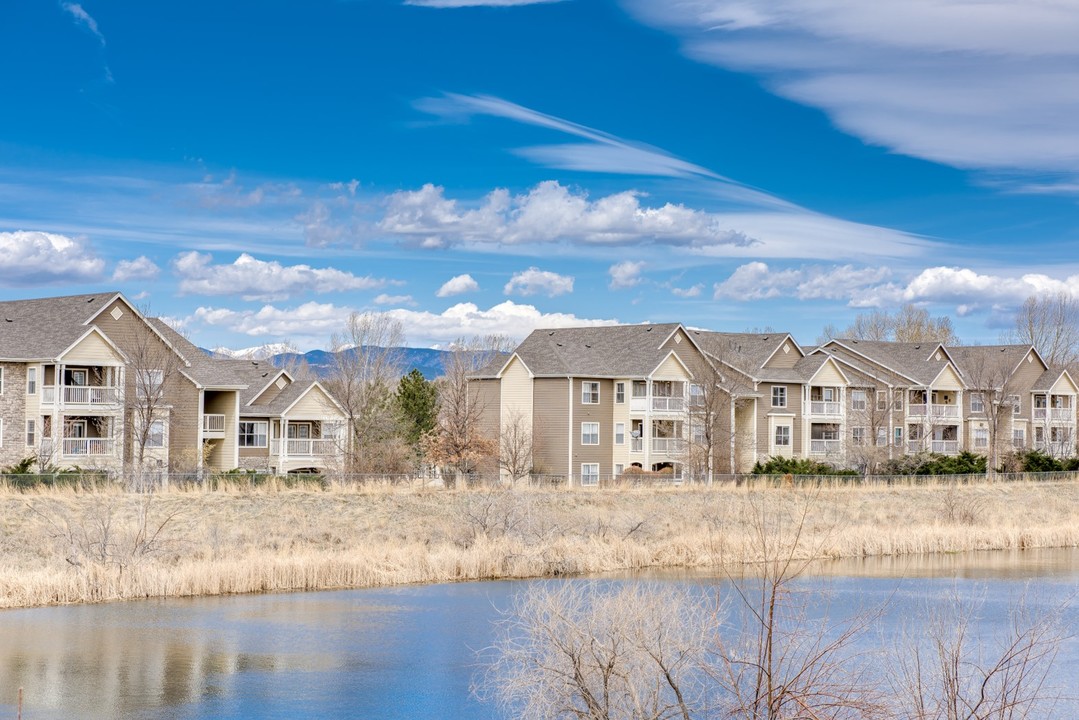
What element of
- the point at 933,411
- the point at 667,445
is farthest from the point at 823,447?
the point at 667,445

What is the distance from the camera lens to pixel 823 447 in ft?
242

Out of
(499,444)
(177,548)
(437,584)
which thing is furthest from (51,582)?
(499,444)

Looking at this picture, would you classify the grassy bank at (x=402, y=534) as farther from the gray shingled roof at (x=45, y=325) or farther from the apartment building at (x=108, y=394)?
the gray shingled roof at (x=45, y=325)

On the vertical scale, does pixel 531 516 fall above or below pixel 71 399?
below

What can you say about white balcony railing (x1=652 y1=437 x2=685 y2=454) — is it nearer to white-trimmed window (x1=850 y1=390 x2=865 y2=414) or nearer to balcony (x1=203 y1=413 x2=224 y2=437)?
white-trimmed window (x1=850 y1=390 x2=865 y2=414)

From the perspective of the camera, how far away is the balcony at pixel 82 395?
Result: 53906 mm

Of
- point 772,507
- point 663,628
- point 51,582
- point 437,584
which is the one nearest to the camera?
point 663,628

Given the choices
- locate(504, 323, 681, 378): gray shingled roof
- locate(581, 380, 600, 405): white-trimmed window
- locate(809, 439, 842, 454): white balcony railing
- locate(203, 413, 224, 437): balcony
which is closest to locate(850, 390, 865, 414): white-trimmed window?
locate(809, 439, 842, 454): white balcony railing

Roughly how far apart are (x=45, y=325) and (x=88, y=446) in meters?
6.14

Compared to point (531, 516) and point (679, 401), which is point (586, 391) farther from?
point (531, 516)

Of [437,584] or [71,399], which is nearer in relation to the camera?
[437,584]

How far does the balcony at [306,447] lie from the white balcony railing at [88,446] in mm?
10306

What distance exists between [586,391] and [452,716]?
44942mm

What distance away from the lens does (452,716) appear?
2048 centimetres
